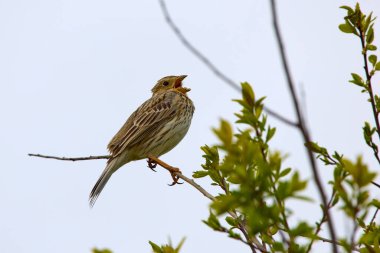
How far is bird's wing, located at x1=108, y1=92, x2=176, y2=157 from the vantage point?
9.37 metres

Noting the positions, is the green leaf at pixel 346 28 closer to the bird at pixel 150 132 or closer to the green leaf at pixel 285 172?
the green leaf at pixel 285 172

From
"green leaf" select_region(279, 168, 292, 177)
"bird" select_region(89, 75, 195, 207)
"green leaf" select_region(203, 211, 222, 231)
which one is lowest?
"green leaf" select_region(203, 211, 222, 231)

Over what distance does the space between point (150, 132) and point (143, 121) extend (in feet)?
0.99

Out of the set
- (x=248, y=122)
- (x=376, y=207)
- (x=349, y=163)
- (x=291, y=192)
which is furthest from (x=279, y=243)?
(x=376, y=207)

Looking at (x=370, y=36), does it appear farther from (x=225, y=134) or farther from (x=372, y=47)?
(x=225, y=134)

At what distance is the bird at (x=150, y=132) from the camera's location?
9125mm

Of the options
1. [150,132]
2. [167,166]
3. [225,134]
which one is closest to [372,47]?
[225,134]

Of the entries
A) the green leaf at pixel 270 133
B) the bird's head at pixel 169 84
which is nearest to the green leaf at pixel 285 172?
the green leaf at pixel 270 133

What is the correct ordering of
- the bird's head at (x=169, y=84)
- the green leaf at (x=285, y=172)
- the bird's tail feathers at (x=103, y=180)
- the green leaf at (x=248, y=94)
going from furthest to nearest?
the bird's head at (x=169, y=84) < the bird's tail feathers at (x=103, y=180) < the green leaf at (x=248, y=94) < the green leaf at (x=285, y=172)

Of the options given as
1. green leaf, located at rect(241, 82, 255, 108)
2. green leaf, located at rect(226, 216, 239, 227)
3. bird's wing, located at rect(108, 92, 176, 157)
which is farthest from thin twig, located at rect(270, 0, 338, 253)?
bird's wing, located at rect(108, 92, 176, 157)

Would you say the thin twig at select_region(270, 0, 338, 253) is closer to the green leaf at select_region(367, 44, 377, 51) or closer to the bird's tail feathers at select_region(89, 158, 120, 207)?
the green leaf at select_region(367, 44, 377, 51)

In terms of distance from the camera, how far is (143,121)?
32.2 feet

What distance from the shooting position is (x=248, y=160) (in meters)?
2.81

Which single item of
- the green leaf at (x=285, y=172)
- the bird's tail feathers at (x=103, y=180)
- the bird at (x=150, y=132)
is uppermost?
the bird at (x=150, y=132)
